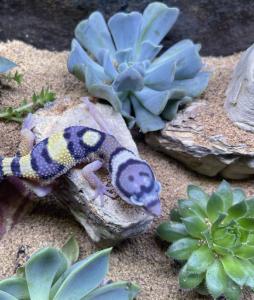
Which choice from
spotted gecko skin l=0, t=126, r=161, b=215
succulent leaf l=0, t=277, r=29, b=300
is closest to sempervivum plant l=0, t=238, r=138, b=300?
succulent leaf l=0, t=277, r=29, b=300

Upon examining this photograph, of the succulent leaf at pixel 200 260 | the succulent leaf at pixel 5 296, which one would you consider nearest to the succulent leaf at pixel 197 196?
the succulent leaf at pixel 200 260

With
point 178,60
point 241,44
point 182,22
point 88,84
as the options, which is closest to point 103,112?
point 88,84

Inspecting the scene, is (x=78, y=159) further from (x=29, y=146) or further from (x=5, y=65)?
Result: (x=5, y=65)

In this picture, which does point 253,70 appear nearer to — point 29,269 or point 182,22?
point 182,22

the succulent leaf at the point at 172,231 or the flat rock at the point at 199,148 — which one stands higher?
the flat rock at the point at 199,148

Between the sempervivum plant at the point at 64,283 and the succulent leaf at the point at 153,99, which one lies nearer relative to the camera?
the sempervivum plant at the point at 64,283

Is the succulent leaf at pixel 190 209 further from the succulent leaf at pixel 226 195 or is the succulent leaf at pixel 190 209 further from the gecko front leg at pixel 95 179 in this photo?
the gecko front leg at pixel 95 179
